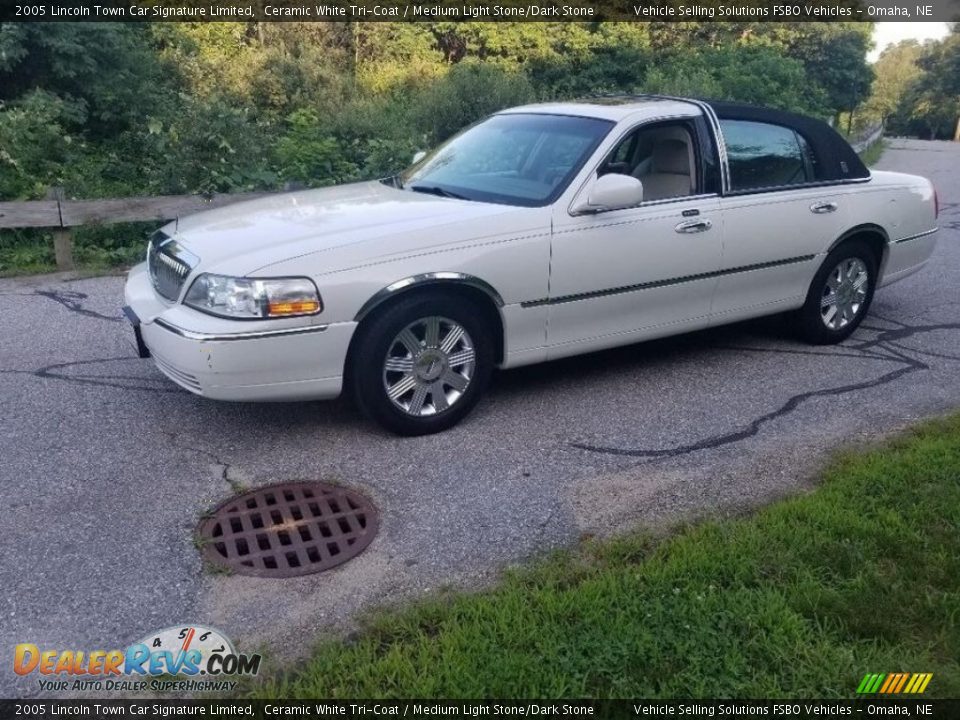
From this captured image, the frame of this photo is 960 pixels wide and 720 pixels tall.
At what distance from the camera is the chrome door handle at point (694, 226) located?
5.45 meters

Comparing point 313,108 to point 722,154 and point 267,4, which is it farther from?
point 722,154

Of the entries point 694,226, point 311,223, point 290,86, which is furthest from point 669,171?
point 290,86

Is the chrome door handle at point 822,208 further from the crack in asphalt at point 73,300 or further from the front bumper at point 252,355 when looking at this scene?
the crack in asphalt at point 73,300

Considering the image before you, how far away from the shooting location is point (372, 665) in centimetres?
293

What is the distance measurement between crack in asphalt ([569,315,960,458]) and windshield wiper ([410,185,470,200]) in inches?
63.3

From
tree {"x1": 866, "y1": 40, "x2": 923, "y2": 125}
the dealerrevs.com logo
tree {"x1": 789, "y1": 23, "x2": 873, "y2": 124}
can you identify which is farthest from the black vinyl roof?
tree {"x1": 866, "y1": 40, "x2": 923, "y2": 125}

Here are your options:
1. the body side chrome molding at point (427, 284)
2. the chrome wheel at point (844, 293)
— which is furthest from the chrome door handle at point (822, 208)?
the body side chrome molding at point (427, 284)

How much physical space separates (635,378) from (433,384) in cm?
157

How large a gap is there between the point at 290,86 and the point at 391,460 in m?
15.5

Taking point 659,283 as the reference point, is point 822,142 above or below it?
above

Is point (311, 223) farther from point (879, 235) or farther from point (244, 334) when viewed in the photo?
point (879, 235)

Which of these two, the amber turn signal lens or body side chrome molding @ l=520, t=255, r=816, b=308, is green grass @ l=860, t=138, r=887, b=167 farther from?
the amber turn signal lens
